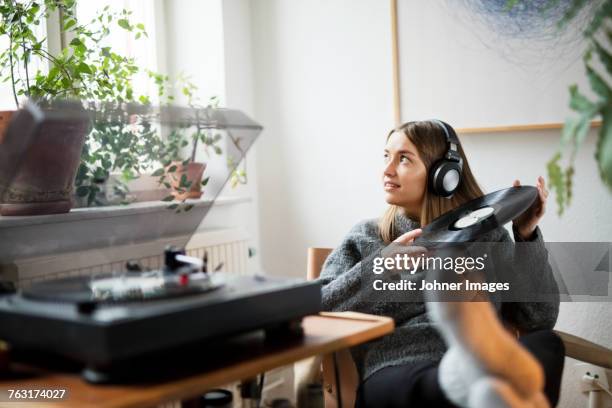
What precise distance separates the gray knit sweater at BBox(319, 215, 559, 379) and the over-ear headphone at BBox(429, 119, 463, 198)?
13 cm

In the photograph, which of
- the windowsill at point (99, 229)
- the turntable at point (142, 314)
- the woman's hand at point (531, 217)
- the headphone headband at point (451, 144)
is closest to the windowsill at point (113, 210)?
the windowsill at point (99, 229)

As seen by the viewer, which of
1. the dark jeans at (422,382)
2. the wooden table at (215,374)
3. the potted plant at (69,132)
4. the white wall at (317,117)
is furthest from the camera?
the white wall at (317,117)

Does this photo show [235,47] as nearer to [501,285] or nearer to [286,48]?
[286,48]

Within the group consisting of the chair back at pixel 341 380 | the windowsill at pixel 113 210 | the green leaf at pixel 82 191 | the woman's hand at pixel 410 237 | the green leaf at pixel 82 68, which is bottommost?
the chair back at pixel 341 380

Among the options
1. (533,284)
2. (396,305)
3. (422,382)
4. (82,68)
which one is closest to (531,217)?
(533,284)

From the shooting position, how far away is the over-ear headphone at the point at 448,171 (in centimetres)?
163

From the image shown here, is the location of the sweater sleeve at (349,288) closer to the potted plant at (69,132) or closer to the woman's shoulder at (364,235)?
the woman's shoulder at (364,235)

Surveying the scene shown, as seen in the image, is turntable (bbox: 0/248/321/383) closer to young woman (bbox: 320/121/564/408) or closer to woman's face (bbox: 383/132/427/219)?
young woman (bbox: 320/121/564/408)

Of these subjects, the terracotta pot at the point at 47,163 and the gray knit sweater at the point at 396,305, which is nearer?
the terracotta pot at the point at 47,163

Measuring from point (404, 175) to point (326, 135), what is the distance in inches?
26.9

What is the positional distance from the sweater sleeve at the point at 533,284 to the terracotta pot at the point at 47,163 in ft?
3.45

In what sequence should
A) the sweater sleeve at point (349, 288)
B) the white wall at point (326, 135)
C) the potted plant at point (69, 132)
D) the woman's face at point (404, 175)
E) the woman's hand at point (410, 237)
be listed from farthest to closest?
the white wall at point (326, 135) < the woman's face at point (404, 175) < the sweater sleeve at point (349, 288) < the woman's hand at point (410, 237) < the potted plant at point (69, 132)

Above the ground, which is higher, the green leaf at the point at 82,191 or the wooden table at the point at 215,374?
the green leaf at the point at 82,191

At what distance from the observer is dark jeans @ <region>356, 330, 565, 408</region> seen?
135 centimetres
